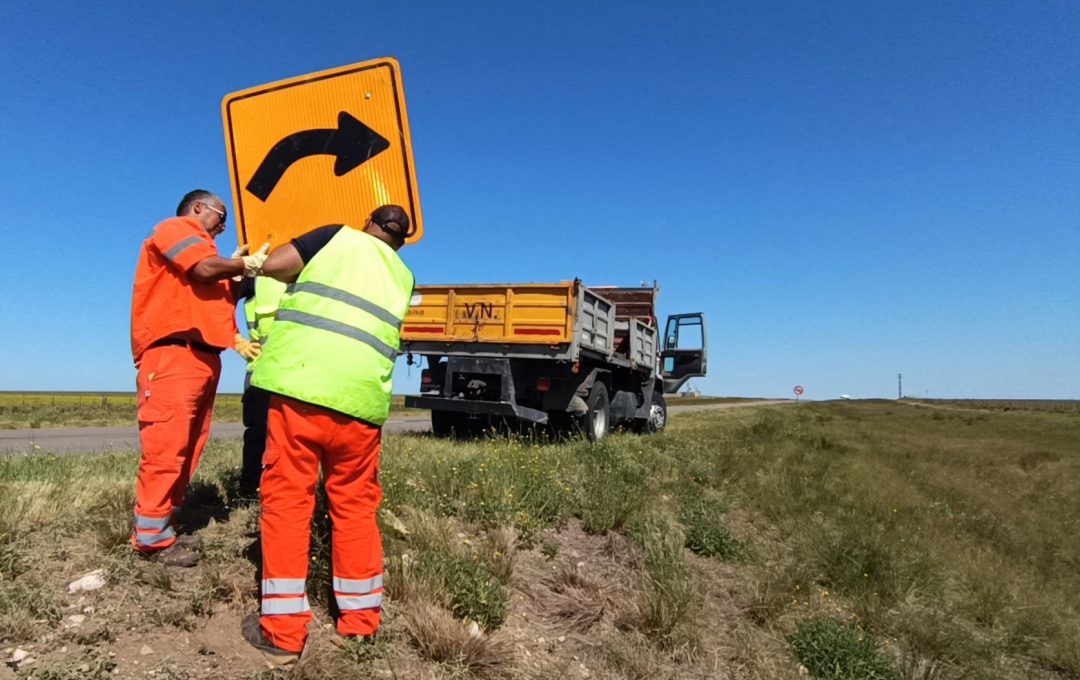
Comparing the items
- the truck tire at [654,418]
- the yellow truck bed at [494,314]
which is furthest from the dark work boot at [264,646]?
the truck tire at [654,418]

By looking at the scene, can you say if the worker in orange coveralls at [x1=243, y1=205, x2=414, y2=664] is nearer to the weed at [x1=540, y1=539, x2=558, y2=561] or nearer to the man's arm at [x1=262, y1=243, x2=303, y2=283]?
the man's arm at [x1=262, y1=243, x2=303, y2=283]

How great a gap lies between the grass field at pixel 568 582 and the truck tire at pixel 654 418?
5.79 metres

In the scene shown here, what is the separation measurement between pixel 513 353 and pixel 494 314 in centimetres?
67

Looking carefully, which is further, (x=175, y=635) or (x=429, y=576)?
(x=429, y=576)

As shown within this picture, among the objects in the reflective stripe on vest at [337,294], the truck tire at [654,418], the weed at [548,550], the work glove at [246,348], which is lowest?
the weed at [548,550]

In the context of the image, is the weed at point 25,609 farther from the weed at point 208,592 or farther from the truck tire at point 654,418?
the truck tire at point 654,418

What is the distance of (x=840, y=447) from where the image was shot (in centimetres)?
1488

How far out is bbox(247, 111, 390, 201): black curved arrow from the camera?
8.92ft

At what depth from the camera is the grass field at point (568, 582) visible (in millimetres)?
2533

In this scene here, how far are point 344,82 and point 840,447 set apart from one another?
48.9 feet

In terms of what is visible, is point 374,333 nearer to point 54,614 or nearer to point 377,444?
point 377,444

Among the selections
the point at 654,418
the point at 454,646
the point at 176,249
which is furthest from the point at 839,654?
the point at 654,418

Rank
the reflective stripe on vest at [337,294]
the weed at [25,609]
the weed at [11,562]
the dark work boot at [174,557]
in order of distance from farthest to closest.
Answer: the dark work boot at [174,557] < the weed at [11,562] < the reflective stripe on vest at [337,294] < the weed at [25,609]

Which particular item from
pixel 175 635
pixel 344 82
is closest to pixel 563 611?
pixel 175 635
